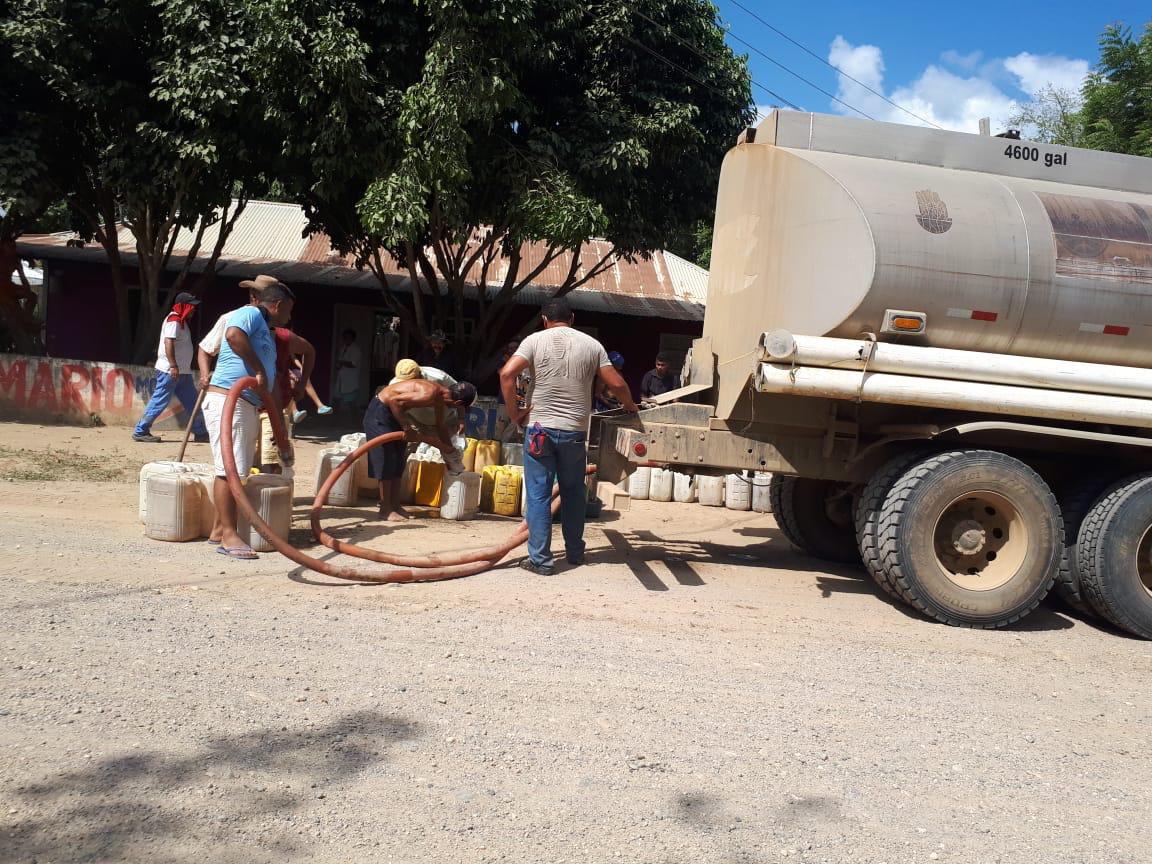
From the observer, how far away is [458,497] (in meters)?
7.83

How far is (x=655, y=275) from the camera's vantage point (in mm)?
20625

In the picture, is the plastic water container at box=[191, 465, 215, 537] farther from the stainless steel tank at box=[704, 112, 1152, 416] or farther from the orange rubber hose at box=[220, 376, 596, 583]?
the stainless steel tank at box=[704, 112, 1152, 416]

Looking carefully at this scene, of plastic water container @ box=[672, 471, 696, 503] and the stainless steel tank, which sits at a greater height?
the stainless steel tank

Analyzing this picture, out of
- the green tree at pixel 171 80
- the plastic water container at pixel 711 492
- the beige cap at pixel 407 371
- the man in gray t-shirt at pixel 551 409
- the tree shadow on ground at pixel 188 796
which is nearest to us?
the tree shadow on ground at pixel 188 796

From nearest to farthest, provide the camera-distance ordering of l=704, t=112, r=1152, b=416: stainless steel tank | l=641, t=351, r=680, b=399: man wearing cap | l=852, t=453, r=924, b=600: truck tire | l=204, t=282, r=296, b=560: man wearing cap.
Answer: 1. l=704, t=112, r=1152, b=416: stainless steel tank
2. l=852, t=453, r=924, b=600: truck tire
3. l=204, t=282, r=296, b=560: man wearing cap
4. l=641, t=351, r=680, b=399: man wearing cap

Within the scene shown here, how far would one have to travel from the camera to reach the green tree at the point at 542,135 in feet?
34.1

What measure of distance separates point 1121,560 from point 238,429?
18.4 feet

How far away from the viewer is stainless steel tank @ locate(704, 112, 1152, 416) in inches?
212

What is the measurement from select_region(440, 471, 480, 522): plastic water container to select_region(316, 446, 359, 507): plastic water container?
83cm

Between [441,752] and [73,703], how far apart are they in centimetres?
144

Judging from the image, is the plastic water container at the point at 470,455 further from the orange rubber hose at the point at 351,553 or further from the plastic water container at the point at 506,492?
the orange rubber hose at the point at 351,553

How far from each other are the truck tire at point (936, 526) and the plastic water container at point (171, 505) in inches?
179

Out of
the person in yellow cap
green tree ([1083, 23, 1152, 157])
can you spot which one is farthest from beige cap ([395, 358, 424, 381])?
green tree ([1083, 23, 1152, 157])

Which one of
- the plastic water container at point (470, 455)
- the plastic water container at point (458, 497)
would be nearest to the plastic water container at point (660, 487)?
the plastic water container at point (470, 455)
